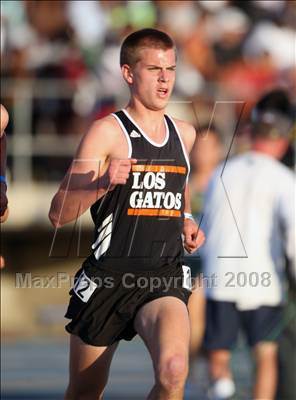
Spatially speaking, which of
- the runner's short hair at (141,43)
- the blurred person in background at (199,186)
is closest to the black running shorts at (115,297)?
the runner's short hair at (141,43)

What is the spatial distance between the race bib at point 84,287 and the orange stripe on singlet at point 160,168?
0.66 meters

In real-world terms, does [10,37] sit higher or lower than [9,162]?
higher

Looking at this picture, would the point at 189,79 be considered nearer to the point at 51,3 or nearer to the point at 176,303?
the point at 51,3

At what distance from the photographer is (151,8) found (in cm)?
1512

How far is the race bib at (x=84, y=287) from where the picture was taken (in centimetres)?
675

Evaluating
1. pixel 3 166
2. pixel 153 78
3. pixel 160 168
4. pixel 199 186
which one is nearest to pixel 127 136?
pixel 160 168

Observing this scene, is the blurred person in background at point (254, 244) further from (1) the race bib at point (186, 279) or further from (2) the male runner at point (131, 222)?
(2) the male runner at point (131, 222)

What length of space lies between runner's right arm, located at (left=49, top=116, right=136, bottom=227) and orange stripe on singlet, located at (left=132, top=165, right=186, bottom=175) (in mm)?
101

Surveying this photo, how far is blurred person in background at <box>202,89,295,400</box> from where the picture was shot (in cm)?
915

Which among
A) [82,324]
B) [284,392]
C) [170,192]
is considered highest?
[170,192]

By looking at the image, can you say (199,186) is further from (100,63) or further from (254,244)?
(100,63)

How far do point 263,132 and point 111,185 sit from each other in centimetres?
322

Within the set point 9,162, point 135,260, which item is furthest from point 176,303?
point 9,162

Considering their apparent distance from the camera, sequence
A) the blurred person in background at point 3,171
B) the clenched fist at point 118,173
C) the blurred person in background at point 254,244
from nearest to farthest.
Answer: the clenched fist at point 118,173 < the blurred person in background at point 3,171 < the blurred person in background at point 254,244
